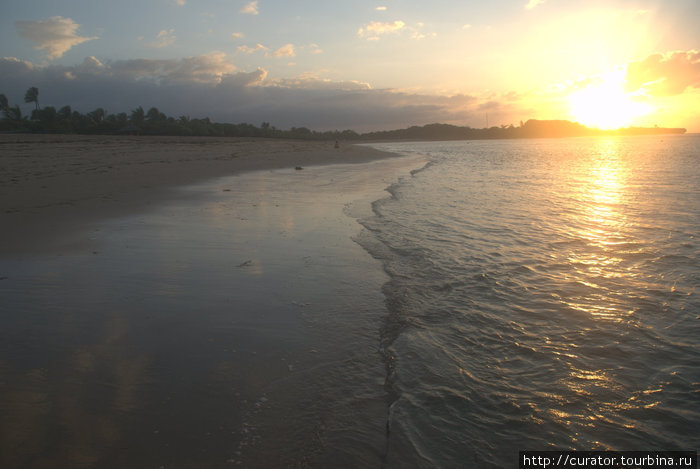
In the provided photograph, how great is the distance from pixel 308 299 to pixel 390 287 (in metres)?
1.10

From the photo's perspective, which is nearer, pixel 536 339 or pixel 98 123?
pixel 536 339

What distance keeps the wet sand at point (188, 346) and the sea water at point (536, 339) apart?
35 cm

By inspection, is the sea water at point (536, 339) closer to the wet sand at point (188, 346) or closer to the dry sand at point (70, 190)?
the wet sand at point (188, 346)

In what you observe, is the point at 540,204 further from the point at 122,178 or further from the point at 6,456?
the point at 122,178

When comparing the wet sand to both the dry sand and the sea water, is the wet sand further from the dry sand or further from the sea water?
the sea water

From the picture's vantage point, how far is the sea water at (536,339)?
7.96 ft

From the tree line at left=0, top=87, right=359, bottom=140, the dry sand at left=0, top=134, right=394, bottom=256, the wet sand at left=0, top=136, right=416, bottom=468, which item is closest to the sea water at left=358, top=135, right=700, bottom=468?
the wet sand at left=0, top=136, right=416, bottom=468

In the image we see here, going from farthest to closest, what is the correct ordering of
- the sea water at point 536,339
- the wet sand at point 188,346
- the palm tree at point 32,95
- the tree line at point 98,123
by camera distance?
the palm tree at point 32,95, the tree line at point 98,123, the sea water at point 536,339, the wet sand at point 188,346

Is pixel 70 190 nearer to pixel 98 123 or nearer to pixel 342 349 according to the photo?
pixel 342 349

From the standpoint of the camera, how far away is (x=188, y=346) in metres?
3.21

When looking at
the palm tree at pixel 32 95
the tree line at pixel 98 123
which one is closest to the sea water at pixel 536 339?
the tree line at pixel 98 123

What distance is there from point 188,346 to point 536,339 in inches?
121

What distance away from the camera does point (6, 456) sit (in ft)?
6.63

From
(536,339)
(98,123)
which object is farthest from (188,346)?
(98,123)
